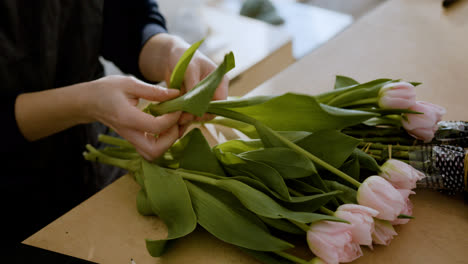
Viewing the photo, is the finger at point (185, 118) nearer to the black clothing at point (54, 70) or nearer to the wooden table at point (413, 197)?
the wooden table at point (413, 197)

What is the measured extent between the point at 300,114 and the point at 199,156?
15cm

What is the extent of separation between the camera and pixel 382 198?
1.49 feet

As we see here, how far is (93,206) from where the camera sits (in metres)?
0.63

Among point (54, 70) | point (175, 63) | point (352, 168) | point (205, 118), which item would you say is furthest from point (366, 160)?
point (54, 70)

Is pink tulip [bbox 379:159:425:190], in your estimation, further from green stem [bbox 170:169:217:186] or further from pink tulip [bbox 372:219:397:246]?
green stem [bbox 170:169:217:186]

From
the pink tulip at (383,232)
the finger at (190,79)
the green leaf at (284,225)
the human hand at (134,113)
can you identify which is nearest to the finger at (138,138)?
the human hand at (134,113)

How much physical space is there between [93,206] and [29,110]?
20 centimetres

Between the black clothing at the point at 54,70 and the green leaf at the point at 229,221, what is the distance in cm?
37

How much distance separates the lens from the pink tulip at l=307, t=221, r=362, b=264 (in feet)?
1.40

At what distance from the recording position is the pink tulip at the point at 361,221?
0.43m

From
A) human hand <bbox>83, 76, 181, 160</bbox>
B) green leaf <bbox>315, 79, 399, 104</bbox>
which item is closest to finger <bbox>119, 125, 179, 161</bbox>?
human hand <bbox>83, 76, 181, 160</bbox>

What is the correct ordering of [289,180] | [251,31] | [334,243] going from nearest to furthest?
[334,243] → [289,180] → [251,31]

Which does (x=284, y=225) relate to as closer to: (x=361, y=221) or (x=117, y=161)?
(x=361, y=221)

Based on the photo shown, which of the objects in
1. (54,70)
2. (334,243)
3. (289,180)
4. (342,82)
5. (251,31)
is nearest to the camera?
(334,243)
